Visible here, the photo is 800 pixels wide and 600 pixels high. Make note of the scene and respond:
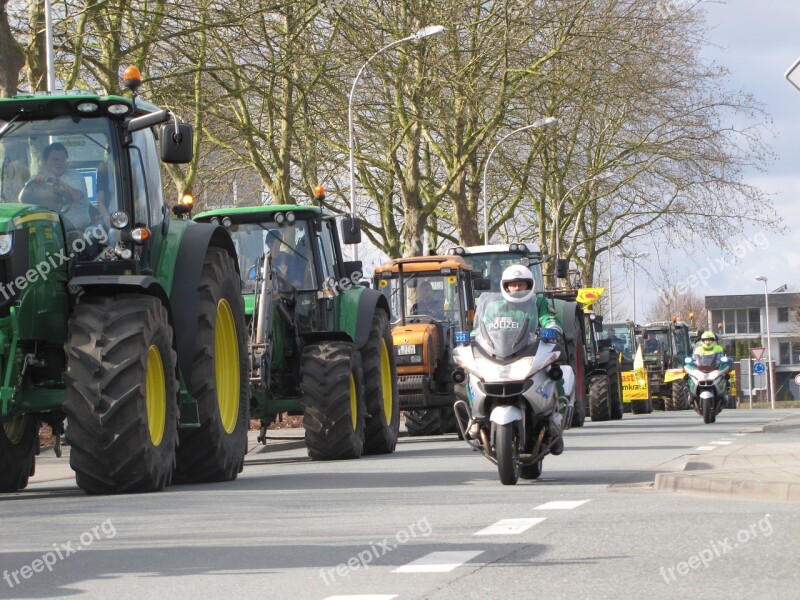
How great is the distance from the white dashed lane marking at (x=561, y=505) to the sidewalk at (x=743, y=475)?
4.25 feet

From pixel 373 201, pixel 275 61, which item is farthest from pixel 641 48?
pixel 275 61

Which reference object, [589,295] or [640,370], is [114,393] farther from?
[640,370]

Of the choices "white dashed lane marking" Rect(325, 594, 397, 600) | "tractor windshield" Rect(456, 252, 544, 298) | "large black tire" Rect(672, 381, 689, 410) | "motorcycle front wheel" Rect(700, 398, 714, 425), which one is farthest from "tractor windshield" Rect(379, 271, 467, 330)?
"large black tire" Rect(672, 381, 689, 410)

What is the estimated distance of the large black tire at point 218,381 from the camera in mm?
13609

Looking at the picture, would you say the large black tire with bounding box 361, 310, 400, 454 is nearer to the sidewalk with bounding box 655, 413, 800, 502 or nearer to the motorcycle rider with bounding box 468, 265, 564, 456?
the sidewalk with bounding box 655, 413, 800, 502

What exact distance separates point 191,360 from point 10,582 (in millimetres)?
5804

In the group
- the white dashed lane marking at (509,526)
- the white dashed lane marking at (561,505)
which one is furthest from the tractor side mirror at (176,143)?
the white dashed lane marking at (509,526)

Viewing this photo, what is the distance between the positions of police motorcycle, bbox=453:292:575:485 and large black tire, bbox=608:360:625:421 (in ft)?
75.5

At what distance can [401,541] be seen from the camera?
30.1 feet

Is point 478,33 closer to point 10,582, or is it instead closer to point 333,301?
point 333,301

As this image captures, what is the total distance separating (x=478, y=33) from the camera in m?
43.8

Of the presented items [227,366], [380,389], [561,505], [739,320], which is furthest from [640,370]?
[739,320]

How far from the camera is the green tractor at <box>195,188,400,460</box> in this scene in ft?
56.7

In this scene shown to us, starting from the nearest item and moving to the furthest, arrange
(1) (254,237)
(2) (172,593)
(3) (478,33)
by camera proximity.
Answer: (2) (172,593) → (1) (254,237) → (3) (478,33)
